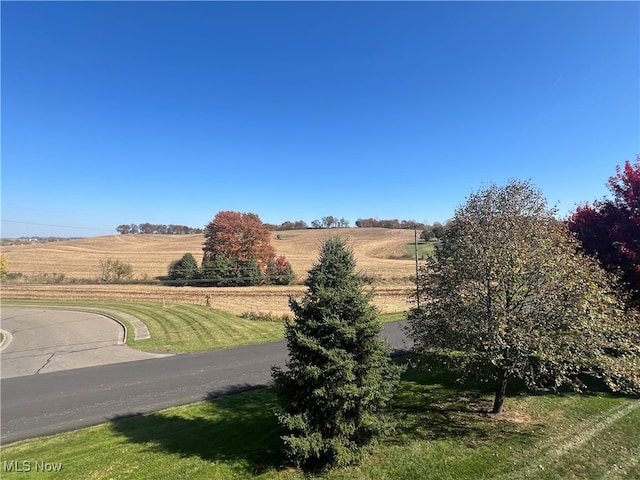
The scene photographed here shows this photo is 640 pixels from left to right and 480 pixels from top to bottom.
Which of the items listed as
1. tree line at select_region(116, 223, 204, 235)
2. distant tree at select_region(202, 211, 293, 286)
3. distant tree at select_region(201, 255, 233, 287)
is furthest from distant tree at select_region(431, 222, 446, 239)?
tree line at select_region(116, 223, 204, 235)

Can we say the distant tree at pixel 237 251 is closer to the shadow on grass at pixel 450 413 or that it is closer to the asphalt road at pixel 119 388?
the asphalt road at pixel 119 388

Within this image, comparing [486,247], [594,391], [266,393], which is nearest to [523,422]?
[594,391]

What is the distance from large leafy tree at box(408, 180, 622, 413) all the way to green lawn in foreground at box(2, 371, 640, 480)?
53.0 inches

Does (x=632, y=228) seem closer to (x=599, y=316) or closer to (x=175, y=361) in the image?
(x=599, y=316)

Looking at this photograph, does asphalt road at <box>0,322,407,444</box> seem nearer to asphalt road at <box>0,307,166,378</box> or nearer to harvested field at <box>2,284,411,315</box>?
asphalt road at <box>0,307,166,378</box>

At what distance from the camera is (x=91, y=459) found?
8.14 meters

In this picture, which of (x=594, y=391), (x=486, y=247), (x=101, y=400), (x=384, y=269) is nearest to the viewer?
(x=486, y=247)

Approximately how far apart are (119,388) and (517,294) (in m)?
14.1

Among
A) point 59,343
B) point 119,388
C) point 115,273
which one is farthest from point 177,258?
point 119,388

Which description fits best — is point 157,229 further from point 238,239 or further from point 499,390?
point 499,390

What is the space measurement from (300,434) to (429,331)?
4.63 meters

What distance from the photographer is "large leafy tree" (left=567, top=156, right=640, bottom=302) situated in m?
10.8

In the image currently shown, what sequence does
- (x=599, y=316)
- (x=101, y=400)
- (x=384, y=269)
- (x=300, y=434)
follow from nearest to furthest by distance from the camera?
(x=300, y=434)
(x=599, y=316)
(x=101, y=400)
(x=384, y=269)

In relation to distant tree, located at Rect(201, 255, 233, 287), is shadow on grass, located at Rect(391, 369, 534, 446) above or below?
below
